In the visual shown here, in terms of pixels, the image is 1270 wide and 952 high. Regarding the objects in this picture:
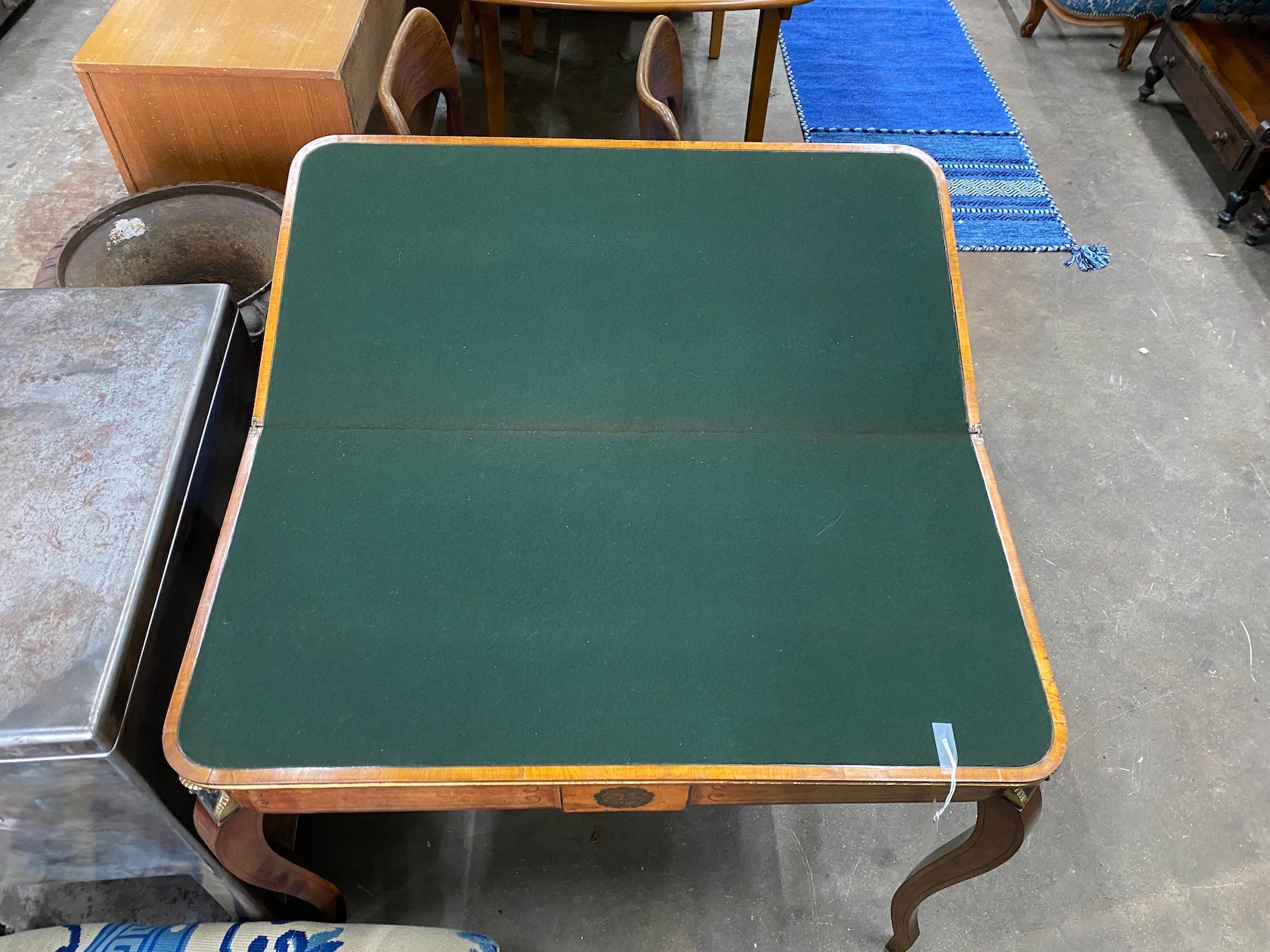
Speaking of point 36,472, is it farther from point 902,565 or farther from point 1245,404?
point 1245,404

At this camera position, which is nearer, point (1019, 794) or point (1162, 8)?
point (1019, 794)

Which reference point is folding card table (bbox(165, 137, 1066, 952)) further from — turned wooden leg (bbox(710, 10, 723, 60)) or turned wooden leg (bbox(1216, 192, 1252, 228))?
turned wooden leg (bbox(710, 10, 723, 60))

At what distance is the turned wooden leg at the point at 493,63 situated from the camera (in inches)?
99.1

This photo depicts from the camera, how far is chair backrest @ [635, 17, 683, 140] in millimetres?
1582

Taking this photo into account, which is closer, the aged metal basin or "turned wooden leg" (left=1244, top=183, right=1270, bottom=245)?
the aged metal basin

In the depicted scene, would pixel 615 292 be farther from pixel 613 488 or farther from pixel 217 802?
pixel 217 802

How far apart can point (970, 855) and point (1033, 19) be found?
3741mm

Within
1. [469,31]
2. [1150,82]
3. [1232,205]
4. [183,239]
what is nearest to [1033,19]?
[1150,82]

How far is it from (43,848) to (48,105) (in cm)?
296

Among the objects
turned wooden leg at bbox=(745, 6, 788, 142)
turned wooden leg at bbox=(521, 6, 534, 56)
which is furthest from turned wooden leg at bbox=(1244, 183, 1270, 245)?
turned wooden leg at bbox=(521, 6, 534, 56)

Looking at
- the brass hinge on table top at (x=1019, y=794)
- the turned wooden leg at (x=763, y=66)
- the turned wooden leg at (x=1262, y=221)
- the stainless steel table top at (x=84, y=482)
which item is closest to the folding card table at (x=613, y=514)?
the brass hinge on table top at (x=1019, y=794)

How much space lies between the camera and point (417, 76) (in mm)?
1756

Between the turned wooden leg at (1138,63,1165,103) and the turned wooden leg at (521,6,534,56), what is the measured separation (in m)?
2.44

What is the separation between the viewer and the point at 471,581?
1.10 m
